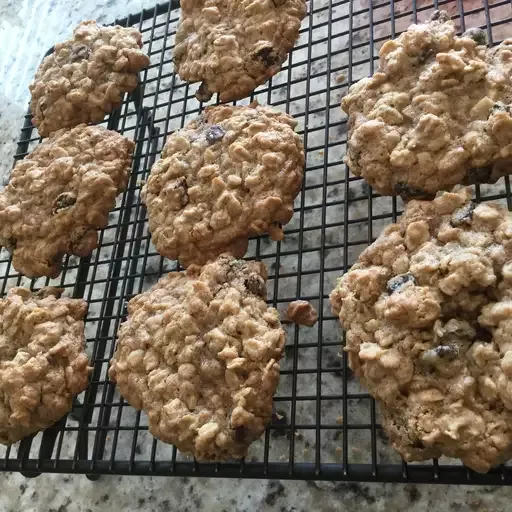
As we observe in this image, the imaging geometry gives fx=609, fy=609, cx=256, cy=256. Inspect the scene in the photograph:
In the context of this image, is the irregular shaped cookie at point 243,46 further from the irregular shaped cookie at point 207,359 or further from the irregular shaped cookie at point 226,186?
the irregular shaped cookie at point 207,359

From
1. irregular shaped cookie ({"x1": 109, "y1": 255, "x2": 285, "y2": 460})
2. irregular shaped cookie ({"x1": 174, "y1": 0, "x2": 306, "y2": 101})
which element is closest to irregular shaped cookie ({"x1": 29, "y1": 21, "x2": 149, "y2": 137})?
irregular shaped cookie ({"x1": 174, "y1": 0, "x2": 306, "y2": 101})

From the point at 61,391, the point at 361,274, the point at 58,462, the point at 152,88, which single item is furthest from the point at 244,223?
the point at 152,88

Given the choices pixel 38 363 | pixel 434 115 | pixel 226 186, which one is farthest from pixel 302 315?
pixel 38 363

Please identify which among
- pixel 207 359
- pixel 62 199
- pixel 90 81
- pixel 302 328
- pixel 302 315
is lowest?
pixel 302 328

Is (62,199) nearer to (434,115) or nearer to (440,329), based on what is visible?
(434,115)

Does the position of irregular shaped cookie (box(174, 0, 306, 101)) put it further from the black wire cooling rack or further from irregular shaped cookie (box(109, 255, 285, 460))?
irregular shaped cookie (box(109, 255, 285, 460))

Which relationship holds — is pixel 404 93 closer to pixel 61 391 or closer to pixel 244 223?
pixel 244 223
